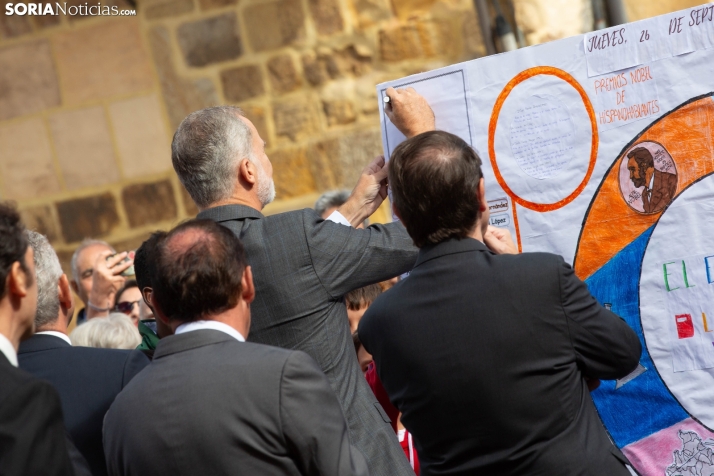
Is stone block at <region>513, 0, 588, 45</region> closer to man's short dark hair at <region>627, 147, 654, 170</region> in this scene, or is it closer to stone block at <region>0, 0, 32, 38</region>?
man's short dark hair at <region>627, 147, 654, 170</region>

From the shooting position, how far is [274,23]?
4.82 metres

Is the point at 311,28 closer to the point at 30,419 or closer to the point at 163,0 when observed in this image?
the point at 163,0

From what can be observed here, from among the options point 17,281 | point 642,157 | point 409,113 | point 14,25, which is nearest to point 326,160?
point 14,25

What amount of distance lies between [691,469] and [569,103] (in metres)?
1.08

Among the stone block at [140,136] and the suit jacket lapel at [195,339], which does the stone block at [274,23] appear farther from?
the suit jacket lapel at [195,339]

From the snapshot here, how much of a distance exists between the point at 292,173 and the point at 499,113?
8.10 ft

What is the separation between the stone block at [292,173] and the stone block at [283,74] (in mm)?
361

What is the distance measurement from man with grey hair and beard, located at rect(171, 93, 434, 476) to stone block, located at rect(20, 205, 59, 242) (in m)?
3.15

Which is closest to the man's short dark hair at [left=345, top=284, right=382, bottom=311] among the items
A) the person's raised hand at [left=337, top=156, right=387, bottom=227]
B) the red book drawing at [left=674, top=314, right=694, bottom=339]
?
the person's raised hand at [left=337, top=156, right=387, bottom=227]

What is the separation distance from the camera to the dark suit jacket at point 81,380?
2.19 m

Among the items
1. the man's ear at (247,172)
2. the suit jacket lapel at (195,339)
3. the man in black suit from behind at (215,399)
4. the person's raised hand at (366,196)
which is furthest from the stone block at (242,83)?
the suit jacket lapel at (195,339)

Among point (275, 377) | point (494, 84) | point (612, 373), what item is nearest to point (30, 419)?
point (275, 377)

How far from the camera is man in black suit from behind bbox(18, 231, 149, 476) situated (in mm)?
2191

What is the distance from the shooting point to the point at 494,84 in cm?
259
